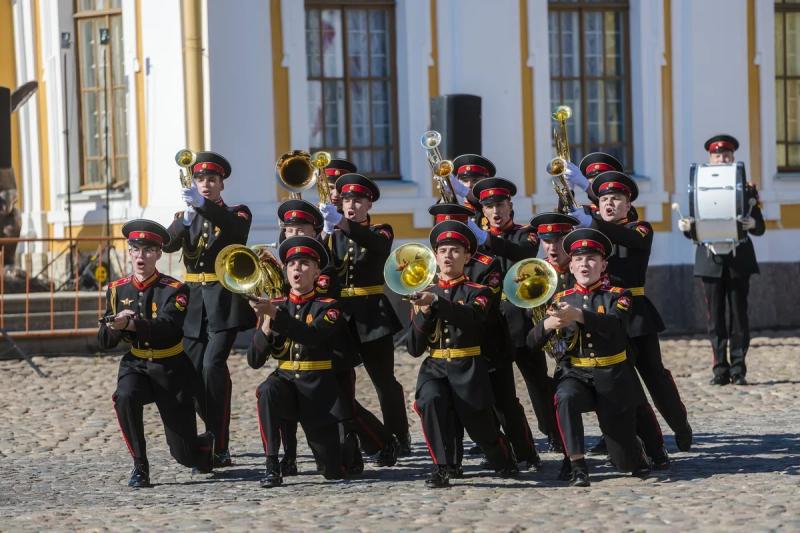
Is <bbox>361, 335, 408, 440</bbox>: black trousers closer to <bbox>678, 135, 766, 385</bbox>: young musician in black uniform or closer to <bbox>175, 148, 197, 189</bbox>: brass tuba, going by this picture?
<bbox>175, 148, 197, 189</bbox>: brass tuba

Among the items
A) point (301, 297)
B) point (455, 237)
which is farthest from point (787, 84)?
point (301, 297)

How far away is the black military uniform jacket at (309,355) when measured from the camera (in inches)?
381

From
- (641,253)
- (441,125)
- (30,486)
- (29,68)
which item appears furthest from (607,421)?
(29,68)

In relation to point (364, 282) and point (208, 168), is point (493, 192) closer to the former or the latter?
point (364, 282)

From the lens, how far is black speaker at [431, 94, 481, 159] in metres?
17.2

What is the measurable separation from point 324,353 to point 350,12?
868 centimetres

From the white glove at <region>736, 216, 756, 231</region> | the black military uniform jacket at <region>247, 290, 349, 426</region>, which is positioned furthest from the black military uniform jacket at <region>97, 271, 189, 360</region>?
the white glove at <region>736, 216, 756, 231</region>

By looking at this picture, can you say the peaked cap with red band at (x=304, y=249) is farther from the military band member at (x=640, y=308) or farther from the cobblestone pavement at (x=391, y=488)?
the military band member at (x=640, y=308)

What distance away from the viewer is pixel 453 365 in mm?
9641

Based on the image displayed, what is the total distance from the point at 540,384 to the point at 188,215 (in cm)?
233

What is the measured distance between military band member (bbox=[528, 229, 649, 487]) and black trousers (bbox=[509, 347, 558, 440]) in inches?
33.5

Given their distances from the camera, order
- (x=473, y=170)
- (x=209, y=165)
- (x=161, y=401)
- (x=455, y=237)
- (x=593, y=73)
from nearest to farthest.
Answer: (x=455, y=237) < (x=161, y=401) < (x=209, y=165) < (x=473, y=170) < (x=593, y=73)

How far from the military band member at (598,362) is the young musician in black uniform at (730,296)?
14.5 feet

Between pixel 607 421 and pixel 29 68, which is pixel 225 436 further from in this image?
pixel 29 68
